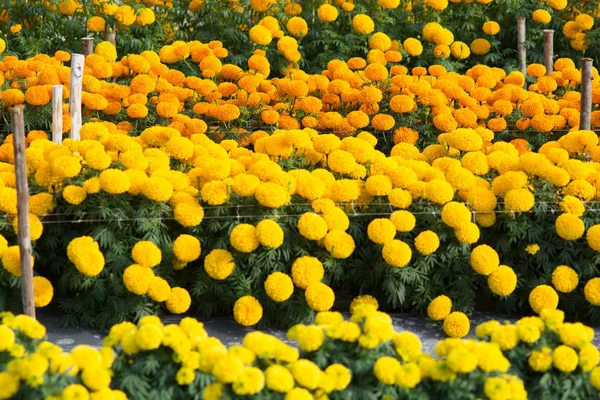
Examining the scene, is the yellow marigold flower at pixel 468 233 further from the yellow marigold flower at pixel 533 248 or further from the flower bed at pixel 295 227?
the yellow marigold flower at pixel 533 248

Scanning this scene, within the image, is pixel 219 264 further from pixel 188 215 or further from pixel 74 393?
pixel 74 393

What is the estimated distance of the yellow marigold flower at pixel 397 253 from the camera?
5.20m

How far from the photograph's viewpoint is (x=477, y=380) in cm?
378

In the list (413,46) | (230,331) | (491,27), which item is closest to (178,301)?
(230,331)

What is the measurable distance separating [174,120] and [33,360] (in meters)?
3.61

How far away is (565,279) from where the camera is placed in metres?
5.33

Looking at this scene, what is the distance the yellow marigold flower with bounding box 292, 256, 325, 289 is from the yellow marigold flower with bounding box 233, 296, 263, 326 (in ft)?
0.73

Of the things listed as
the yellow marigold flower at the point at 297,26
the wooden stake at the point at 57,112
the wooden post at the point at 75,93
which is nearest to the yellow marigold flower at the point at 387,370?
the wooden stake at the point at 57,112

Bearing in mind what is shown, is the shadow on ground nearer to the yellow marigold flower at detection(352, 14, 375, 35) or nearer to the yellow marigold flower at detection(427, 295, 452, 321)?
the yellow marigold flower at detection(427, 295, 452, 321)

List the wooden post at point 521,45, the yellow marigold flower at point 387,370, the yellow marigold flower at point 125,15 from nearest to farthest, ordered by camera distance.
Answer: the yellow marigold flower at point 387,370, the yellow marigold flower at point 125,15, the wooden post at point 521,45

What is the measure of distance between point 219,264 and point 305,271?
1.31 feet

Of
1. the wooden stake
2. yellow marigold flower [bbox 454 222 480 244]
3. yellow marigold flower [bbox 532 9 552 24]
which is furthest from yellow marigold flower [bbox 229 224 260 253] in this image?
yellow marigold flower [bbox 532 9 552 24]

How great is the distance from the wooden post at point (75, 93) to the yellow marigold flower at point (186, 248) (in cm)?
156

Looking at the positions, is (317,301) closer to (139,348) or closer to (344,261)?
(344,261)
